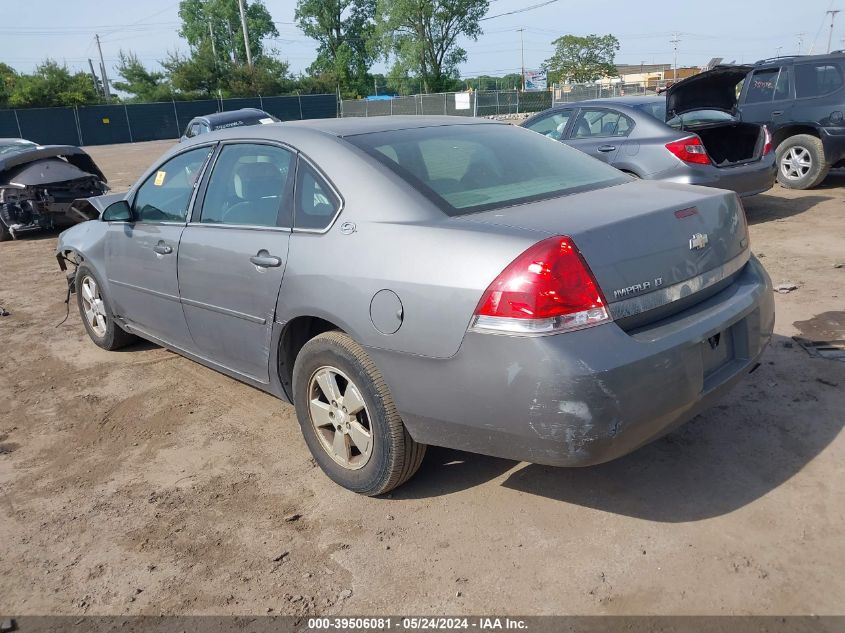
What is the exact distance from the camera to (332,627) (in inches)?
93.4

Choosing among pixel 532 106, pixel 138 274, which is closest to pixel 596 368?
pixel 138 274

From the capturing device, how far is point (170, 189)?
4254mm

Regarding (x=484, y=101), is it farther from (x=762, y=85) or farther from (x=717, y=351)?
(x=717, y=351)

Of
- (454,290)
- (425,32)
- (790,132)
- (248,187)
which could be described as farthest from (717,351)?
(425,32)

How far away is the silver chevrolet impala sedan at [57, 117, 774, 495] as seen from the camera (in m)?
2.40

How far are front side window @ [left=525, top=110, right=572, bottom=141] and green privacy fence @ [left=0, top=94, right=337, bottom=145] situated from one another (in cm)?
4024

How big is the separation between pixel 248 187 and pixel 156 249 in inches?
34.7

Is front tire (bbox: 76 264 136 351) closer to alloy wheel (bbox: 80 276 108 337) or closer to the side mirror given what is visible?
alloy wheel (bbox: 80 276 108 337)

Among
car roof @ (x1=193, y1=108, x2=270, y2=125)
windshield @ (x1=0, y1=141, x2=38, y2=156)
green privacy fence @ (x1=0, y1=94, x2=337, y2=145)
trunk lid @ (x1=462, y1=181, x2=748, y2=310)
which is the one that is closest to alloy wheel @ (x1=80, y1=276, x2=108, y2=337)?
trunk lid @ (x1=462, y1=181, x2=748, y2=310)

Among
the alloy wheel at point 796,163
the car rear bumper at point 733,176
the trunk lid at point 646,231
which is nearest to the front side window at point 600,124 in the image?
the car rear bumper at point 733,176

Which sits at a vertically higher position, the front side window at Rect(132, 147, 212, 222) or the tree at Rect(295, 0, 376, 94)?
the tree at Rect(295, 0, 376, 94)

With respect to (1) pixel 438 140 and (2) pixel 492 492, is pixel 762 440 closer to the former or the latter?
(2) pixel 492 492

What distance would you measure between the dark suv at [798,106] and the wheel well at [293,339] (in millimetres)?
7456

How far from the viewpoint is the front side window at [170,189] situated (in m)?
4.02
